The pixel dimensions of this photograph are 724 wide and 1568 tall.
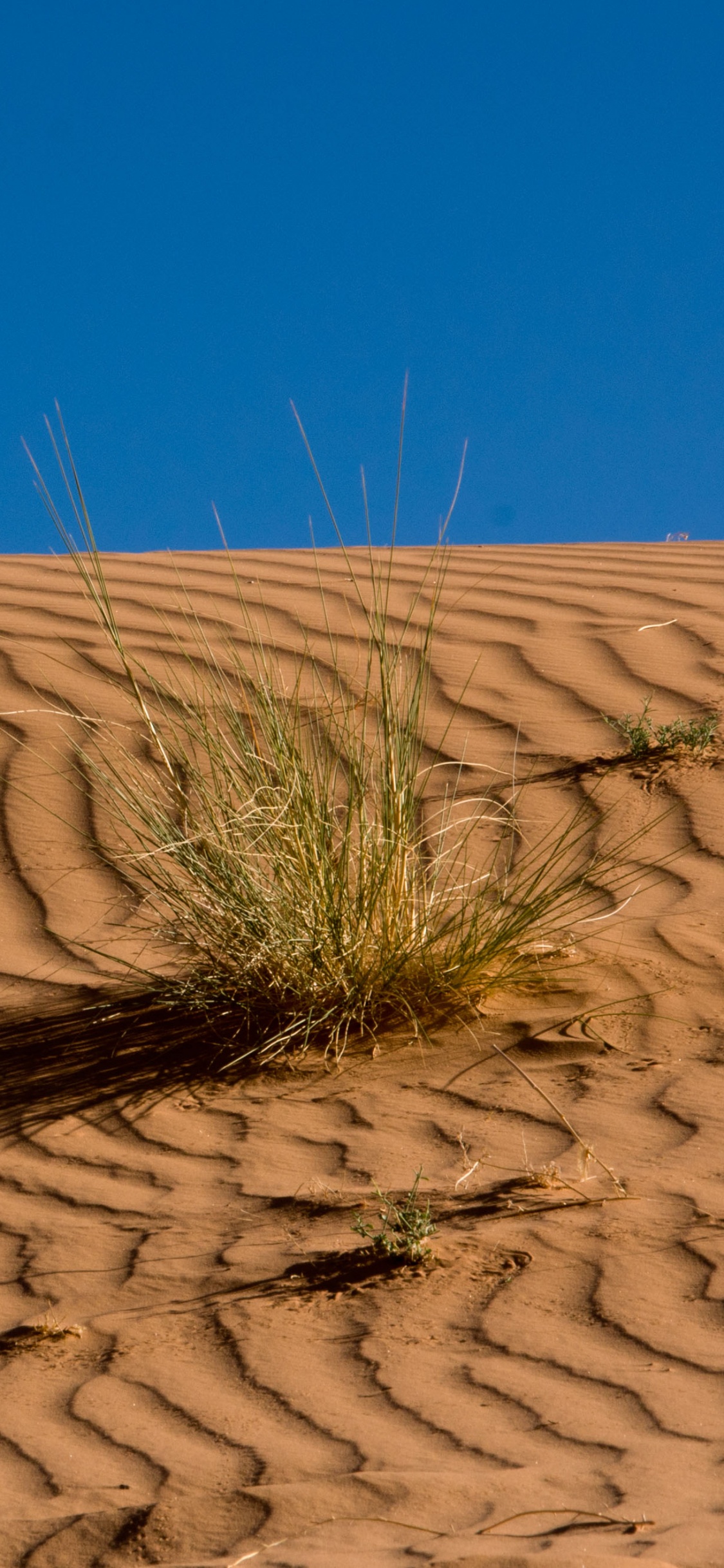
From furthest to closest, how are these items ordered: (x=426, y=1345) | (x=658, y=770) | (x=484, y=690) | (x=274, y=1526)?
(x=484, y=690) → (x=658, y=770) → (x=426, y=1345) → (x=274, y=1526)

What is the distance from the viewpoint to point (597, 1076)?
272 centimetres

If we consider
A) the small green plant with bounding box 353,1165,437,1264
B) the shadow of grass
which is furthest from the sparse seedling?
the shadow of grass

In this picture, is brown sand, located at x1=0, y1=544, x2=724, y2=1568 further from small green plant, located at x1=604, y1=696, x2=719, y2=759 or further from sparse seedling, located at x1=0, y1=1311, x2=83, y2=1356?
small green plant, located at x1=604, y1=696, x2=719, y2=759

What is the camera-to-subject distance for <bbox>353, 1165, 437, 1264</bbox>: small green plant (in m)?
2.12

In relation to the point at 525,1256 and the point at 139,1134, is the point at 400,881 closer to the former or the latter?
the point at 139,1134

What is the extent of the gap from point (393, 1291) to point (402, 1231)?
4.3 inches

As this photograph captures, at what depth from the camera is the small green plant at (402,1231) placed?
212 centimetres

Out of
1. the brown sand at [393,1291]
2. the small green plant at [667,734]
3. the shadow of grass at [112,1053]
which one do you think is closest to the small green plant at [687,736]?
the small green plant at [667,734]

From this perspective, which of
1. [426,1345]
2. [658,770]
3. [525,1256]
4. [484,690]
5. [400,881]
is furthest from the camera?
[484,690]

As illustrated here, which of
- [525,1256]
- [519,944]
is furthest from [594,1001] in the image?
[525,1256]

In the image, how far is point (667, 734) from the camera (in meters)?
4.00

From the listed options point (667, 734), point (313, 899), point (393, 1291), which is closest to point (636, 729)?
point (667, 734)

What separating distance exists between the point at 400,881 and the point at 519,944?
302mm

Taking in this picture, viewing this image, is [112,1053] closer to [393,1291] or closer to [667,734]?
[393,1291]
